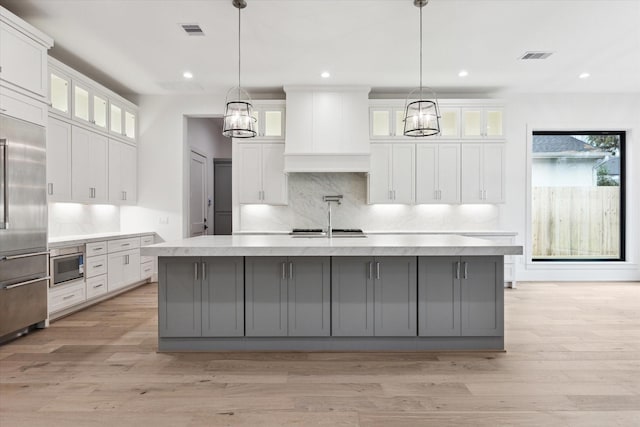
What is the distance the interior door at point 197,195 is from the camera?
22.4 ft

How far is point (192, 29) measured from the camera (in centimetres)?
404

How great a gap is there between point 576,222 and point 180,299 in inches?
255

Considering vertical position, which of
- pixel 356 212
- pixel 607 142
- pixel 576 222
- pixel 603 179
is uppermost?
pixel 607 142

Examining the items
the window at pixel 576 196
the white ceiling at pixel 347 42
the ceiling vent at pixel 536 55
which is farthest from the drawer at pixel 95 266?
the window at pixel 576 196

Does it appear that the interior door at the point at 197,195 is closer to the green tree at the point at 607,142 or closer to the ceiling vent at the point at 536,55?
the ceiling vent at the point at 536,55

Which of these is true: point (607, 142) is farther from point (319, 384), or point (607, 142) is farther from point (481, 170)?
point (319, 384)

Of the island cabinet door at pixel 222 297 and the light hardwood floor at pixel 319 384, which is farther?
the island cabinet door at pixel 222 297

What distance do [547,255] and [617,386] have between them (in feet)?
14.4

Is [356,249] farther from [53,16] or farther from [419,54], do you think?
[53,16]

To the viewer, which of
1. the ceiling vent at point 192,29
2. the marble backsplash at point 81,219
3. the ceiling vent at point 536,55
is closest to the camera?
the ceiling vent at point 192,29

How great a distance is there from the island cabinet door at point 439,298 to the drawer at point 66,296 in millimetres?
3698

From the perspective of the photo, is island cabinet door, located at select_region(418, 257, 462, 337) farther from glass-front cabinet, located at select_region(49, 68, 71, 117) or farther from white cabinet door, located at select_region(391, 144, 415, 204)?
glass-front cabinet, located at select_region(49, 68, 71, 117)

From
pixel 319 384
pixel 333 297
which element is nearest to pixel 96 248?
pixel 333 297

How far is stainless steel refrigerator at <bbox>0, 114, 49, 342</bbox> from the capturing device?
3268mm
